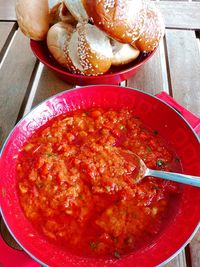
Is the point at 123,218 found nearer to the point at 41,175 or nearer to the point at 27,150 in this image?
the point at 41,175

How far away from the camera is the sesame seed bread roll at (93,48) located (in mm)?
1244

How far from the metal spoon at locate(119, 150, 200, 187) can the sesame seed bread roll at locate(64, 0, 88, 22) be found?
594 millimetres

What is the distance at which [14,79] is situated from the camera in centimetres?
155

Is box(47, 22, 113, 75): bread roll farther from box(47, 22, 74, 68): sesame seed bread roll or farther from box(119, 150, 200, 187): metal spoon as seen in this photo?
box(119, 150, 200, 187): metal spoon

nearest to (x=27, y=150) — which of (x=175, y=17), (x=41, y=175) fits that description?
(x=41, y=175)

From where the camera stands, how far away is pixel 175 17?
1782mm

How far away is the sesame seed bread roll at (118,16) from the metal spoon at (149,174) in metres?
0.46

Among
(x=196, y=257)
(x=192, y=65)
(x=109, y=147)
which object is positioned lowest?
(x=196, y=257)

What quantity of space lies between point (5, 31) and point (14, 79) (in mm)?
436

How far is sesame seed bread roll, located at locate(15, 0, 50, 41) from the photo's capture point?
134 cm

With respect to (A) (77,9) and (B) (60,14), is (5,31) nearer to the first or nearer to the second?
(B) (60,14)

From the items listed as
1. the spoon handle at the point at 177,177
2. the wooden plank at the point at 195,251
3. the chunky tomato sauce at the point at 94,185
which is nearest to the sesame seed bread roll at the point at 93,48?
the chunky tomato sauce at the point at 94,185

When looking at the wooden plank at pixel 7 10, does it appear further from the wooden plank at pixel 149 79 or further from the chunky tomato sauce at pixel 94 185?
the chunky tomato sauce at pixel 94 185

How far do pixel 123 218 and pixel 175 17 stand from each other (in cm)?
129
